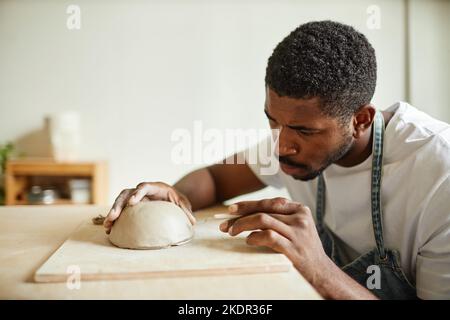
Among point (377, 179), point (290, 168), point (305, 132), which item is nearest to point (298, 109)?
point (305, 132)

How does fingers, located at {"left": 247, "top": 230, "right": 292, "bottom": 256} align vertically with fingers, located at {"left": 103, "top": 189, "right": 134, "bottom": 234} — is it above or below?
below

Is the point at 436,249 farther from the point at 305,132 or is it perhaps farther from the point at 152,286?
the point at 152,286


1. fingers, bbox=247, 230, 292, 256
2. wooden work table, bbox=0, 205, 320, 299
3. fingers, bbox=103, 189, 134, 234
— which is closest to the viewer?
wooden work table, bbox=0, 205, 320, 299

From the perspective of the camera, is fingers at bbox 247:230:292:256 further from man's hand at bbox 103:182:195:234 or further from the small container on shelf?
the small container on shelf

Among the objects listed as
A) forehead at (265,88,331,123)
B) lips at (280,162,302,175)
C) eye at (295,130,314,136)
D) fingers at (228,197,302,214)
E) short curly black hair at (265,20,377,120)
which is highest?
short curly black hair at (265,20,377,120)

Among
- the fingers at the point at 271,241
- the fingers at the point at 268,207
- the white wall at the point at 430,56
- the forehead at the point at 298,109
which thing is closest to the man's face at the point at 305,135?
the forehead at the point at 298,109

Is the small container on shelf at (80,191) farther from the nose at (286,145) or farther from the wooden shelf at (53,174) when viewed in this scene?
the nose at (286,145)

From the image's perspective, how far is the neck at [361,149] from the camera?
3.96 ft

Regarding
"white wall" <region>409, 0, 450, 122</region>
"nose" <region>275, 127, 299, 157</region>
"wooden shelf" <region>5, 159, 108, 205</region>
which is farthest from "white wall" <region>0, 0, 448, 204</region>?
"nose" <region>275, 127, 299, 157</region>

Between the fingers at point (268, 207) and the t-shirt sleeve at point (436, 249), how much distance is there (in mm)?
331

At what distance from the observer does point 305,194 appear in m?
1.43

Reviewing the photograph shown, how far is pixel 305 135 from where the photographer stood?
3.60 feet

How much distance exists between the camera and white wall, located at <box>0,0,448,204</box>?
10.9 ft
